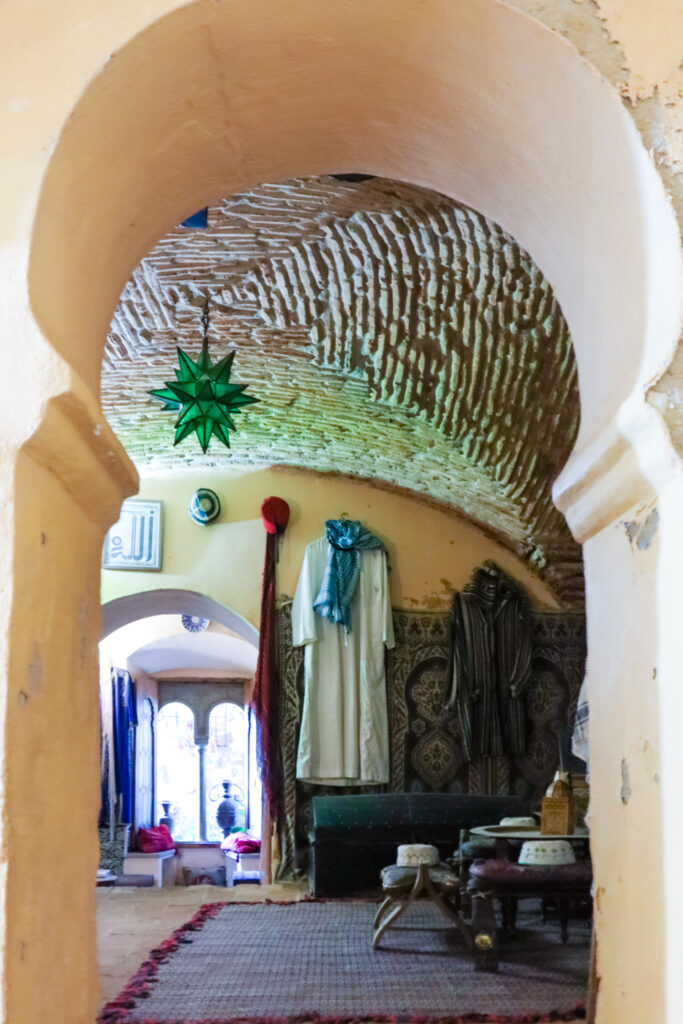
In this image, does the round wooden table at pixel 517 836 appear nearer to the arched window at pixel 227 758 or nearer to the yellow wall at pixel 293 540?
the yellow wall at pixel 293 540

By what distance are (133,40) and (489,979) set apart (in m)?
4.20

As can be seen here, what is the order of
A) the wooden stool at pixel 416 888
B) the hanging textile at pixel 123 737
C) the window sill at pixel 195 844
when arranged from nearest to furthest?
the wooden stool at pixel 416 888, the hanging textile at pixel 123 737, the window sill at pixel 195 844

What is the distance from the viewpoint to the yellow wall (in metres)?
8.67

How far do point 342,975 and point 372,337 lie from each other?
126 inches

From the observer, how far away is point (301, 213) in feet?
15.4

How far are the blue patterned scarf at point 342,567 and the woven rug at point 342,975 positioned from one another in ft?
8.31

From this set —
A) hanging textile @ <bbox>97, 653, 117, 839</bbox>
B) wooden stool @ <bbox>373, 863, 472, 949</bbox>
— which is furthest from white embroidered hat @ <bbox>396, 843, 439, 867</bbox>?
hanging textile @ <bbox>97, 653, 117, 839</bbox>

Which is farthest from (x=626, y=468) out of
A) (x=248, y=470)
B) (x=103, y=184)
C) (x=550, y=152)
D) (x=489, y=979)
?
(x=248, y=470)

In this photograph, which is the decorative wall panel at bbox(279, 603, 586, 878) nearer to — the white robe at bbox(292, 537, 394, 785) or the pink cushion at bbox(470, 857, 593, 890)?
the white robe at bbox(292, 537, 394, 785)

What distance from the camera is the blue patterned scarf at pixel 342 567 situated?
8.29m

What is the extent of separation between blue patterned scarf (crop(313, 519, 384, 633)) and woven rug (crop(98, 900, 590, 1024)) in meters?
2.53

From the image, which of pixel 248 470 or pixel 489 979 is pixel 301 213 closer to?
pixel 489 979

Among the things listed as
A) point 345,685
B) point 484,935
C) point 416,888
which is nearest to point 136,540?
point 345,685

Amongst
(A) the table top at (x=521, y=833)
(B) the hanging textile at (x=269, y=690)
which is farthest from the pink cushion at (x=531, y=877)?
(B) the hanging textile at (x=269, y=690)
